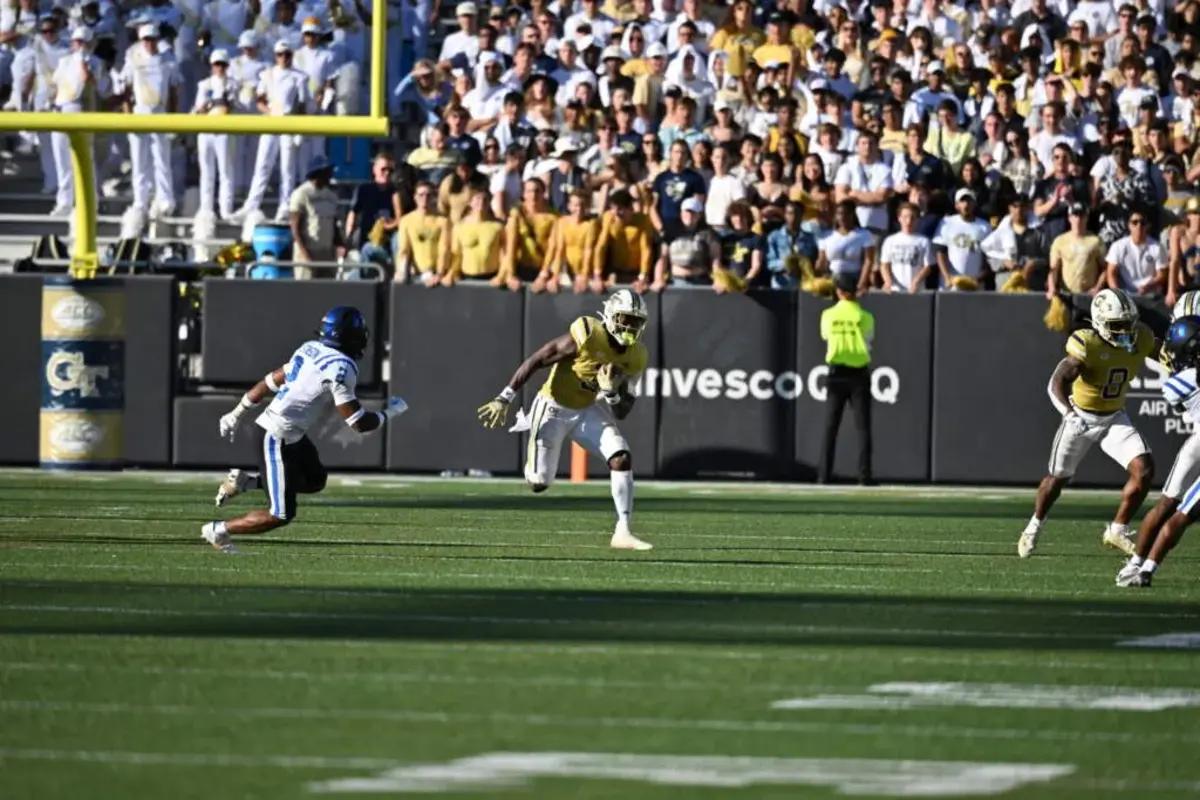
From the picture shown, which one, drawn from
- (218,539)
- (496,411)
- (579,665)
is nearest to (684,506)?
(496,411)

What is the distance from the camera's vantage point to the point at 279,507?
12836mm

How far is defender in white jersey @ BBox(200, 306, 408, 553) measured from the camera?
42.3 ft

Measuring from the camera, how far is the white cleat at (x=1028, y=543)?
13.8 meters

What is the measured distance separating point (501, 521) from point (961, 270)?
5.79 meters

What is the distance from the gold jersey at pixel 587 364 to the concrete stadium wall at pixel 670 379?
5406 mm

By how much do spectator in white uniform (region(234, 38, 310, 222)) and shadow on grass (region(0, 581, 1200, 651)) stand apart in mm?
7445

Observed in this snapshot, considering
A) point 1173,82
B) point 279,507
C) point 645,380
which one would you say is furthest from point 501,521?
point 1173,82

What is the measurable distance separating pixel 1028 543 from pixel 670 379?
6650mm

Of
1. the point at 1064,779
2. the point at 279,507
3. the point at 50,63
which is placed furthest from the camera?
the point at 50,63

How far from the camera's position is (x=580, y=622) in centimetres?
1008

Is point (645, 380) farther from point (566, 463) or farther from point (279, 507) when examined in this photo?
point (279, 507)

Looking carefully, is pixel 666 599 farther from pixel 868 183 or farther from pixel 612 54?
pixel 612 54

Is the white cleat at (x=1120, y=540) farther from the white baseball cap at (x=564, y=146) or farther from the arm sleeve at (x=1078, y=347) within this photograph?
the white baseball cap at (x=564, y=146)

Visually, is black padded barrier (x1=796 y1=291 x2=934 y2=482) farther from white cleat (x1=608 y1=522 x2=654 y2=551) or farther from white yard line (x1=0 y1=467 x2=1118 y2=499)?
white cleat (x1=608 y1=522 x2=654 y2=551)
